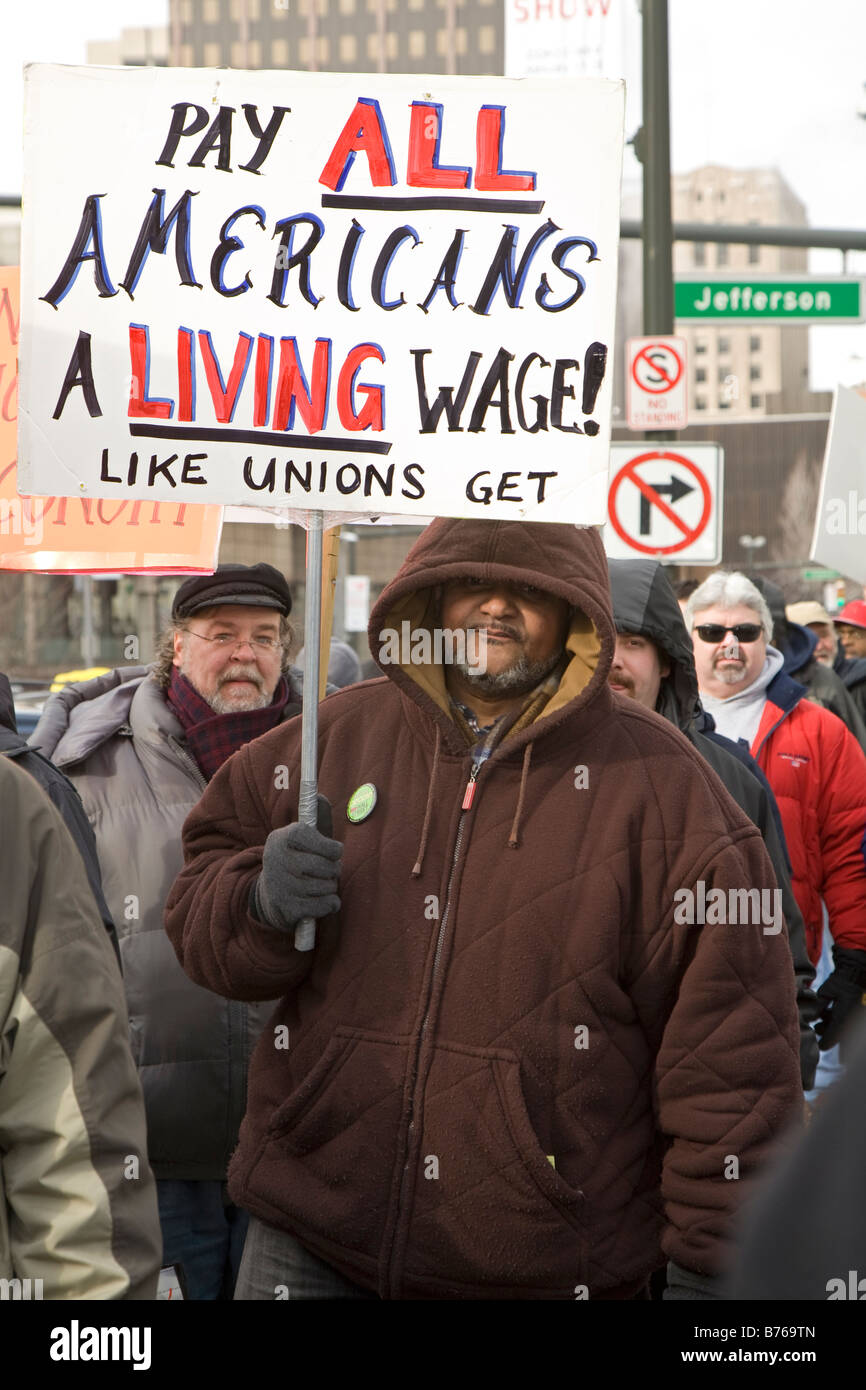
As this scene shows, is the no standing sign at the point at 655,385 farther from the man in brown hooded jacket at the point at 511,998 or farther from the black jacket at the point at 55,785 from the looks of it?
the man in brown hooded jacket at the point at 511,998

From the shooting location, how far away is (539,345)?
3244mm

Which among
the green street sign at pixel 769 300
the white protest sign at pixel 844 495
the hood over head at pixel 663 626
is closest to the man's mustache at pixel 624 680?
the hood over head at pixel 663 626

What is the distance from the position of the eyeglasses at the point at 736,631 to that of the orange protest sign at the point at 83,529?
6.48ft

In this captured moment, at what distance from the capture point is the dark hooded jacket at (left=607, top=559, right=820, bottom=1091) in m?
4.45

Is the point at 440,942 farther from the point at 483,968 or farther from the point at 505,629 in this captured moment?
the point at 505,629

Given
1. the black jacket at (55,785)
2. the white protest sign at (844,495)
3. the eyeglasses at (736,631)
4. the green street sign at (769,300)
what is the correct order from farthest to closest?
the green street sign at (769,300) < the white protest sign at (844,495) < the eyeglasses at (736,631) < the black jacket at (55,785)

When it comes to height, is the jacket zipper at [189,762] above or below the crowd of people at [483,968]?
above

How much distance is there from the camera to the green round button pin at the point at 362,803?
320 cm

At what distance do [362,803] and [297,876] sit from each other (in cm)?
28

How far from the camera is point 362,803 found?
3.22 m

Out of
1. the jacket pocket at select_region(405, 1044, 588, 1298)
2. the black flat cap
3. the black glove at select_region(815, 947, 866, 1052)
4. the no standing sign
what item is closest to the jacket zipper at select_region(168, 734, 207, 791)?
the black flat cap

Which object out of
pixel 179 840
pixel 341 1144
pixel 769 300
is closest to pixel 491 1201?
pixel 341 1144

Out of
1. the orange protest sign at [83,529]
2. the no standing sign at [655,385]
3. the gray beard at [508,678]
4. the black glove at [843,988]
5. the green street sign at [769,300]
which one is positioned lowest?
the black glove at [843,988]

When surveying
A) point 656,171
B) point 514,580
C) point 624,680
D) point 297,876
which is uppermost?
point 656,171
